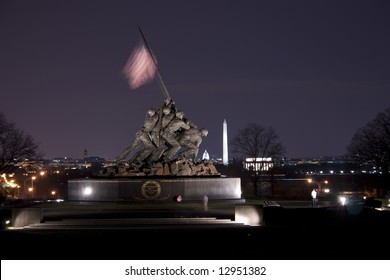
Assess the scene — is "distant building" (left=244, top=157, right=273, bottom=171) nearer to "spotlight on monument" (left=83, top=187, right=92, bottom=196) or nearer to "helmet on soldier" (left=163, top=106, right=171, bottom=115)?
"helmet on soldier" (left=163, top=106, right=171, bottom=115)

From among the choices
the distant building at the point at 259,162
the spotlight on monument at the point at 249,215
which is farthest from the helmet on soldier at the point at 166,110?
the distant building at the point at 259,162

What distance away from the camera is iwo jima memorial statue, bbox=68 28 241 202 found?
34.7 metres

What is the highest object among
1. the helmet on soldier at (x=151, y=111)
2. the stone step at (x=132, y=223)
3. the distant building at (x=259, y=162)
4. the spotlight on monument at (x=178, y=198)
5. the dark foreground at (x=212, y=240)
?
the helmet on soldier at (x=151, y=111)

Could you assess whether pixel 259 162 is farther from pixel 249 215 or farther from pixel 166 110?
pixel 249 215

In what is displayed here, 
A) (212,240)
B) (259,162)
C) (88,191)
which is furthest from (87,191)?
(259,162)

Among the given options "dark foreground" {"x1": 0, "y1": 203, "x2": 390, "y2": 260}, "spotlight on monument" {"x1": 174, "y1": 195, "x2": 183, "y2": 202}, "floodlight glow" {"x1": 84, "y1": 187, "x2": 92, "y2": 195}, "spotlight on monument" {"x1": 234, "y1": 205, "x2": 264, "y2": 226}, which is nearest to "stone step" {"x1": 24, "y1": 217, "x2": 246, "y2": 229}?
"dark foreground" {"x1": 0, "y1": 203, "x2": 390, "y2": 260}

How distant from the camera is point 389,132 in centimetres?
6650

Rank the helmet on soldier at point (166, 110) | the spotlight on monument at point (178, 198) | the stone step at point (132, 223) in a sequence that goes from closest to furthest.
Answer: the stone step at point (132, 223) → the spotlight on monument at point (178, 198) → the helmet on soldier at point (166, 110)

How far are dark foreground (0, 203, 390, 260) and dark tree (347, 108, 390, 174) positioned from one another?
1590 inches

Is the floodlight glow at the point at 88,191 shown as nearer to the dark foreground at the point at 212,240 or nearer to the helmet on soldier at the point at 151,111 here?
the helmet on soldier at the point at 151,111

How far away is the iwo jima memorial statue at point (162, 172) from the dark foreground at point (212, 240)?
703cm

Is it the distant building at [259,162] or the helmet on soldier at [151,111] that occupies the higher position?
the helmet on soldier at [151,111]

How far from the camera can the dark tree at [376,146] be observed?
66312mm

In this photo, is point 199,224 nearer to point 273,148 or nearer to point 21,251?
point 21,251
